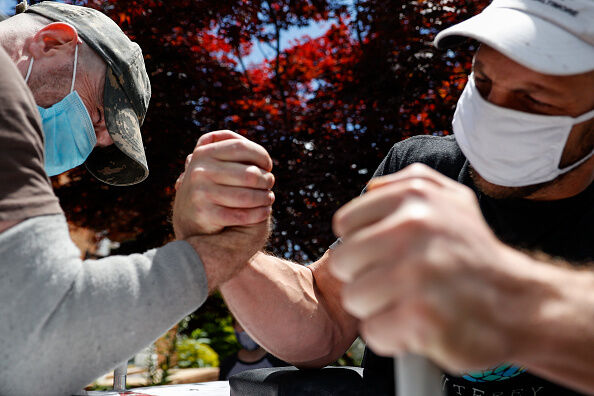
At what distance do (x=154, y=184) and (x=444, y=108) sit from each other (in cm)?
247

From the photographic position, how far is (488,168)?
1.69 metres

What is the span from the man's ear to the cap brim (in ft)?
0.55

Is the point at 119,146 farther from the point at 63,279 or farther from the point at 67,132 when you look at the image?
the point at 63,279

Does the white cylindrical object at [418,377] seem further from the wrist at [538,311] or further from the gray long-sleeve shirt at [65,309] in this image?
the gray long-sleeve shirt at [65,309]

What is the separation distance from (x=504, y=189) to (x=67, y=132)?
1.66 metres

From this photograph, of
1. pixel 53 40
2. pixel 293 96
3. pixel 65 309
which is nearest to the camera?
pixel 65 309

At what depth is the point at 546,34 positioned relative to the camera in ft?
4.94

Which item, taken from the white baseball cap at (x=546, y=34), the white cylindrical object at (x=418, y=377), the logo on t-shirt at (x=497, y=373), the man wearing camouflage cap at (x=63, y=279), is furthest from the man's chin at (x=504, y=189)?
the white cylindrical object at (x=418, y=377)

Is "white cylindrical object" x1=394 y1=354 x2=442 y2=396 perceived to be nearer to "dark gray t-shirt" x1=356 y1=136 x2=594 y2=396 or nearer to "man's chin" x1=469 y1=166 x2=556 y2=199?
"dark gray t-shirt" x1=356 y1=136 x2=594 y2=396

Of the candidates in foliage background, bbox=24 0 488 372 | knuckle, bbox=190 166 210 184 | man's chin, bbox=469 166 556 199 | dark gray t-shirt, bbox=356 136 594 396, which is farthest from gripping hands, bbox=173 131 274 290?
foliage background, bbox=24 0 488 372

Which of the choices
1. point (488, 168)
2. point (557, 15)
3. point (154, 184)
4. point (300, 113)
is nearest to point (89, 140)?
point (488, 168)

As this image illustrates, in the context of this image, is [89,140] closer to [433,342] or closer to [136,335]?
[136,335]

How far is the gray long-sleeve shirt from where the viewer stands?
0.94m

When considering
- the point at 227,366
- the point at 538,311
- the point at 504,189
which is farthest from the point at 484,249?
the point at 227,366
